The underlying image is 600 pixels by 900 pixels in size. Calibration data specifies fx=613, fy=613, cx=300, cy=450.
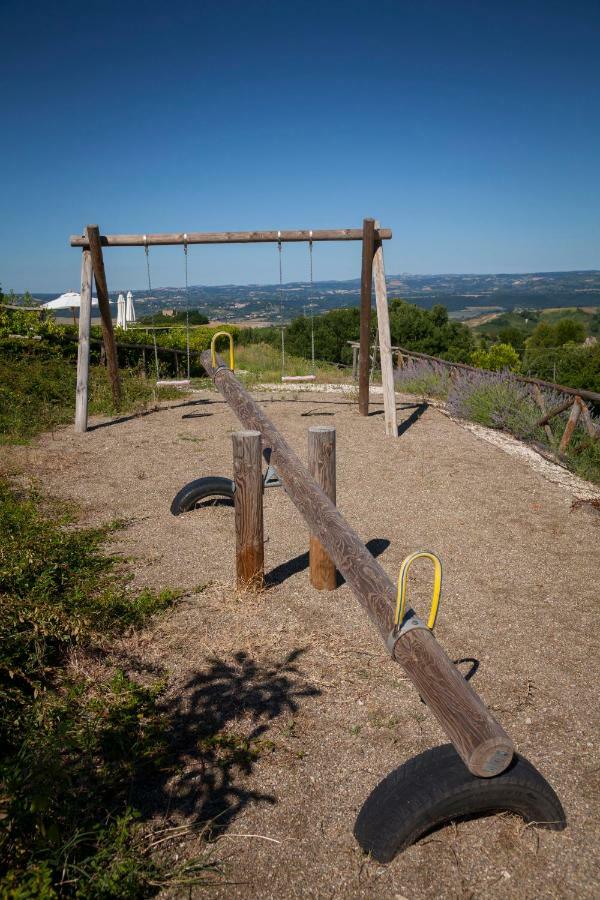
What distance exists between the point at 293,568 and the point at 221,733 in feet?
5.92

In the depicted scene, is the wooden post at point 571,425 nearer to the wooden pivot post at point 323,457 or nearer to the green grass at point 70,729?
the wooden pivot post at point 323,457

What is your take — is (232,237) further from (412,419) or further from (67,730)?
(67,730)

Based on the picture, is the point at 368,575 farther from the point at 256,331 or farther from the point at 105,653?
the point at 256,331

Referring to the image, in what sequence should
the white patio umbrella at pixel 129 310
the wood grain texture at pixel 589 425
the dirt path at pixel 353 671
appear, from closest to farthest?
the dirt path at pixel 353 671 → the wood grain texture at pixel 589 425 → the white patio umbrella at pixel 129 310

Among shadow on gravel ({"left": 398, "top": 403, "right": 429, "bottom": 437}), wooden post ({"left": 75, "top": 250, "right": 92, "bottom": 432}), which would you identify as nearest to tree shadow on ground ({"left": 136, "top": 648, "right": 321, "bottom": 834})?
shadow on gravel ({"left": 398, "top": 403, "right": 429, "bottom": 437})

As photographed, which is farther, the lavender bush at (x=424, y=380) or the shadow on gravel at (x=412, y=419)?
the lavender bush at (x=424, y=380)

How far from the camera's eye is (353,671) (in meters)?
3.17

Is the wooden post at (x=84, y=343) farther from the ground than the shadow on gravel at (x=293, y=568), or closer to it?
farther from the ground

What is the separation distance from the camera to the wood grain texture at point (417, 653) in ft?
6.17

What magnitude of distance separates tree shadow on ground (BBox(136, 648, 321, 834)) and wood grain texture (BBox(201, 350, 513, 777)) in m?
0.73

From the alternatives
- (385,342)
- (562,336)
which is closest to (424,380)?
(385,342)

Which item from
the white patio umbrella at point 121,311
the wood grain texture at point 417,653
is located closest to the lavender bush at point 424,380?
the white patio umbrella at point 121,311

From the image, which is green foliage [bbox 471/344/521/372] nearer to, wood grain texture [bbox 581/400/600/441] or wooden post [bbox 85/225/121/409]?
wood grain texture [bbox 581/400/600/441]

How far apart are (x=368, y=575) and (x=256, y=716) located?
883 mm
